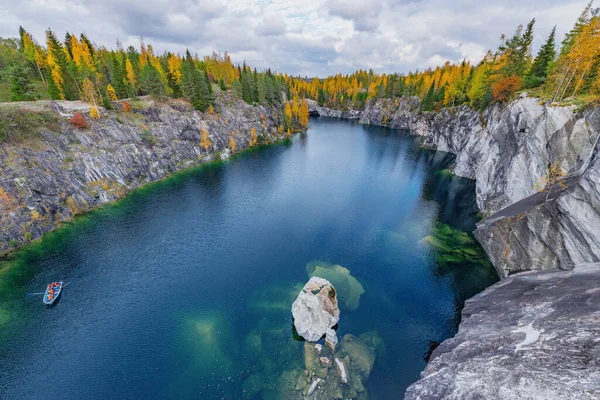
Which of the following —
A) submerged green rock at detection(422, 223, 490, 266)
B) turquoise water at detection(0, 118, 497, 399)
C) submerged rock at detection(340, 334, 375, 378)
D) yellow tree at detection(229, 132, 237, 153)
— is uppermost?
yellow tree at detection(229, 132, 237, 153)

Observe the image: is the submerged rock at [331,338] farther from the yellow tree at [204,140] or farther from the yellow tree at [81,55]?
the yellow tree at [81,55]

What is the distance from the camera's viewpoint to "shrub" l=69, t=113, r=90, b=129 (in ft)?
218

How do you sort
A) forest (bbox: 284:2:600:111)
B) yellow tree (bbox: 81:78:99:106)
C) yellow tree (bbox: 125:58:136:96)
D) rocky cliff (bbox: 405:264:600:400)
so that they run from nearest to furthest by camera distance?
rocky cliff (bbox: 405:264:600:400) → forest (bbox: 284:2:600:111) → yellow tree (bbox: 81:78:99:106) → yellow tree (bbox: 125:58:136:96)

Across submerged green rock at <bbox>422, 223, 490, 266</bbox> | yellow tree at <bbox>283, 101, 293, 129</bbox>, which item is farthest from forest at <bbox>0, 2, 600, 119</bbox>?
submerged green rock at <bbox>422, 223, 490, 266</bbox>

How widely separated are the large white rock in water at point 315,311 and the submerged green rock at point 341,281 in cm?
316

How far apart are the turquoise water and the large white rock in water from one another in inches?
71.5

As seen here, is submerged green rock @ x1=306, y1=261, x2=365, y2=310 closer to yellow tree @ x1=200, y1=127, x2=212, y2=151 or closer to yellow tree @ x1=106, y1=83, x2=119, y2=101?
yellow tree @ x1=200, y1=127, x2=212, y2=151

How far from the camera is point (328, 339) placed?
96.1 feet

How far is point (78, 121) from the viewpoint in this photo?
66.9 metres

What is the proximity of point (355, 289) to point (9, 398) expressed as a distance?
128 feet

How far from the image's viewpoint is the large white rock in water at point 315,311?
3009 cm

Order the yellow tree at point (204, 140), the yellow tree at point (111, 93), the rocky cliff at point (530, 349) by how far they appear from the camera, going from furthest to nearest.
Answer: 1. the yellow tree at point (204, 140)
2. the yellow tree at point (111, 93)
3. the rocky cliff at point (530, 349)

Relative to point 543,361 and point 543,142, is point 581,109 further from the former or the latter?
point 543,361

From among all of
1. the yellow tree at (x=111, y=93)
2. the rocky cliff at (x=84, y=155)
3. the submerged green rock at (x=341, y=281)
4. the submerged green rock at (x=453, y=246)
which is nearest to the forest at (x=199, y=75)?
the yellow tree at (x=111, y=93)
